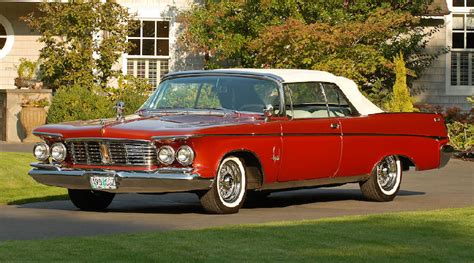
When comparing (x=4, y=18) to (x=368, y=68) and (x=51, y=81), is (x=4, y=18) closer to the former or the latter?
(x=51, y=81)

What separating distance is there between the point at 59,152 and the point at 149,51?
1997 centimetres

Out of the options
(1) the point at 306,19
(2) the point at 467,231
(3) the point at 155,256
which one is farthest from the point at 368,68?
(3) the point at 155,256

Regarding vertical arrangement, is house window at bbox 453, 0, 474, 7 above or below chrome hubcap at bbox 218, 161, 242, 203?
above

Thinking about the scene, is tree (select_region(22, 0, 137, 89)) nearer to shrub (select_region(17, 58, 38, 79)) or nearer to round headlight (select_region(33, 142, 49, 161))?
shrub (select_region(17, 58, 38, 79))

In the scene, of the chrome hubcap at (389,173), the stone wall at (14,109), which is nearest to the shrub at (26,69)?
the stone wall at (14,109)

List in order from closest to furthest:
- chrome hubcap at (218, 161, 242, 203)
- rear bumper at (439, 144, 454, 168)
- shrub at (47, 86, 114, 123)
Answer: chrome hubcap at (218, 161, 242, 203)
rear bumper at (439, 144, 454, 168)
shrub at (47, 86, 114, 123)

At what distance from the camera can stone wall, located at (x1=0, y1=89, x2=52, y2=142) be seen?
32312 mm

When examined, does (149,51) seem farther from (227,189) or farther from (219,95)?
(227,189)

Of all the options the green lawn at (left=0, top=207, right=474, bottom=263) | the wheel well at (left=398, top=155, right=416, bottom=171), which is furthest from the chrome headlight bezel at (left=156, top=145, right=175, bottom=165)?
the wheel well at (left=398, top=155, right=416, bottom=171)

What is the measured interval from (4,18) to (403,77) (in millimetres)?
11269

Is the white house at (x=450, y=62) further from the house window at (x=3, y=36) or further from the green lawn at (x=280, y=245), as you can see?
the green lawn at (x=280, y=245)

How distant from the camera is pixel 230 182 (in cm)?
1438

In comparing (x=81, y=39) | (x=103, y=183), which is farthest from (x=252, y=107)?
(x=81, y=39)

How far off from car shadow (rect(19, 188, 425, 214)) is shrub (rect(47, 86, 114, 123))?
43.0 ft
